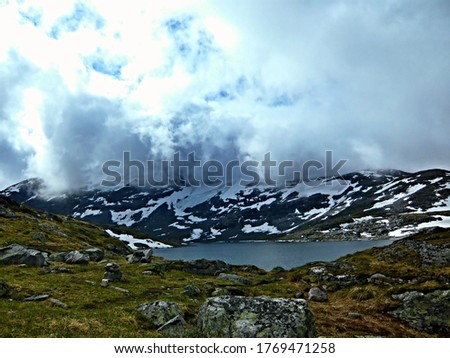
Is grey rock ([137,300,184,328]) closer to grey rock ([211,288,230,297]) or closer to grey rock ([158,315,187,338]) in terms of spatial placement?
grey rock ([158,315,187,338])

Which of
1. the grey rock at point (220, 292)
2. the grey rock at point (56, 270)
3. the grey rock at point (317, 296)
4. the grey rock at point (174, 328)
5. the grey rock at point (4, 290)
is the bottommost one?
the grey rock at point (317, 296)

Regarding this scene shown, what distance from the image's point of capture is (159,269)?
149 feet

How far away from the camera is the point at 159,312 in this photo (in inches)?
776

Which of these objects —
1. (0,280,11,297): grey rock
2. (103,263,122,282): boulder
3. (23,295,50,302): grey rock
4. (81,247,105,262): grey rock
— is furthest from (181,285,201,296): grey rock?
(81,247,105,262): grey rock

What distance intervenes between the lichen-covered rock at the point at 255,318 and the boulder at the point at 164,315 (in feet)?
4.22

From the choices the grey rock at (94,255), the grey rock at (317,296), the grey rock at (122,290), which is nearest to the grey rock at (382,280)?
the grey rock at (317,296)

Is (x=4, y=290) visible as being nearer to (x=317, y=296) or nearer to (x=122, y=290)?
(x=122, y=290)

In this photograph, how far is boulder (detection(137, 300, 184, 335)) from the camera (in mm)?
→ 18219

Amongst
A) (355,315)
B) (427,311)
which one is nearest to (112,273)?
(355,315)

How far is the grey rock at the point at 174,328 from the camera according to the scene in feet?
58.3

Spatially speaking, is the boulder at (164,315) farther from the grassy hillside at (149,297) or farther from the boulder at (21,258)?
the boulder at (21,258)

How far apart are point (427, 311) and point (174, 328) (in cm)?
1872
